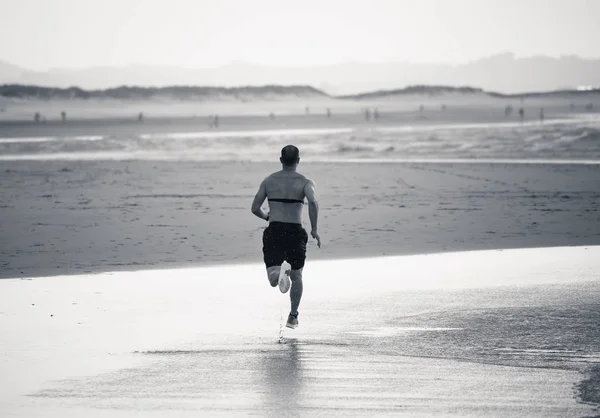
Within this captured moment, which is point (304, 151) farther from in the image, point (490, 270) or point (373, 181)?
point (490, 270)

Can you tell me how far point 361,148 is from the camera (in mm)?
47625

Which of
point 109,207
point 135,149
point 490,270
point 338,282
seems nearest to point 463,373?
point 338,282

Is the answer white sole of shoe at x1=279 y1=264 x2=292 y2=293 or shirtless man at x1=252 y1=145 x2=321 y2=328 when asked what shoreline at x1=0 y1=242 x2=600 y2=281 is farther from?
white sole of shoe at x1=279 y1=264 x2=292 y2=293

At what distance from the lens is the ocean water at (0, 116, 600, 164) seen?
39.5 meters

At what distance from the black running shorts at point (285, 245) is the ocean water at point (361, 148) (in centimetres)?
2577

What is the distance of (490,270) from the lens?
1264 centimetres

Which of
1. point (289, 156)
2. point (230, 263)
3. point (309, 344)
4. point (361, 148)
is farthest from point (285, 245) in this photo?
point (361, 148)

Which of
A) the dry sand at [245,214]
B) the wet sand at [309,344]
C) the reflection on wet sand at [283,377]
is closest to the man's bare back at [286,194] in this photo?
the wet sand at [309,344]

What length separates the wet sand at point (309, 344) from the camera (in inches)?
259

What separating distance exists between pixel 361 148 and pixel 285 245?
38.7 meters

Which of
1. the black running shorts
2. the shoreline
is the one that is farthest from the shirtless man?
the shoreline

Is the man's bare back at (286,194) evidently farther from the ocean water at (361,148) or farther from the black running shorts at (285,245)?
the ocean water at (361,148)

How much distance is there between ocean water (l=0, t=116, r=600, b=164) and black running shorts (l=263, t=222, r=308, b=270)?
25774 mm

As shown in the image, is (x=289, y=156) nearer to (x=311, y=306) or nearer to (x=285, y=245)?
(x=285, y=245)
